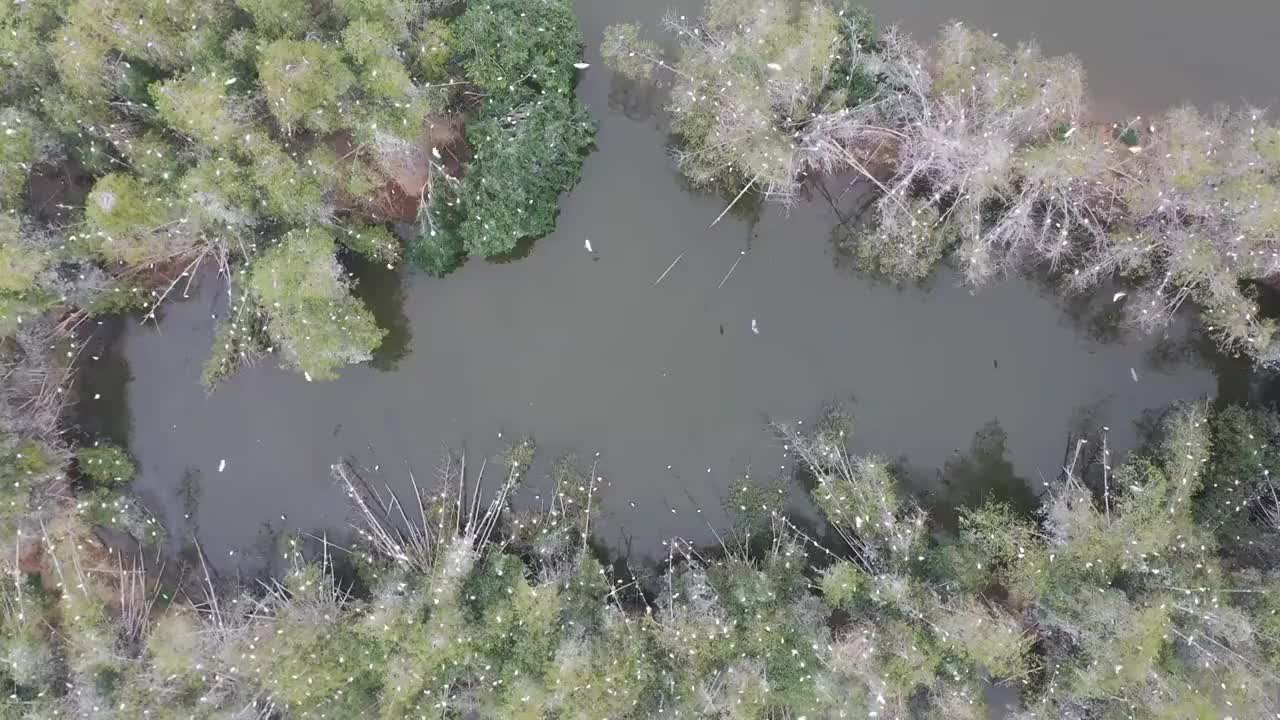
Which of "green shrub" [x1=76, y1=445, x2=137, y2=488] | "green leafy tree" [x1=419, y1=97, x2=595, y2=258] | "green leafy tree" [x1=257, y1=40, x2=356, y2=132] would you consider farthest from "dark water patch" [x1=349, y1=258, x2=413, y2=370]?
"green shrub" [x1=76, y1=445, x2=137, y2=488]

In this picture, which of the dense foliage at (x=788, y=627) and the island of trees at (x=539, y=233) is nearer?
the island of trees at (x=539, y=233)

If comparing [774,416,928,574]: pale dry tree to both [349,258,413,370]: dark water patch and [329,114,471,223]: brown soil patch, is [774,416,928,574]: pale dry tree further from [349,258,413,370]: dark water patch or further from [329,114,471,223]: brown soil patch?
[329,114,471,223]: brown soil patch

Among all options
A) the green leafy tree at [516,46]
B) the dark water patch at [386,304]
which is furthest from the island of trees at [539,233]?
the dark water patch at [386,304]

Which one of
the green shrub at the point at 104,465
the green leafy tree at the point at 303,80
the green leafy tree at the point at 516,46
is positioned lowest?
the green shrub at the point at 104,465

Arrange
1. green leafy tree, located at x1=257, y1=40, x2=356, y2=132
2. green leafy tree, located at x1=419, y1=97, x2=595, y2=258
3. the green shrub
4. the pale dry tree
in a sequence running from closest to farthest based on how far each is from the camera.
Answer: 1. green leafy tree, located at x1=257, y1=40, x2=356, y2=132
2. green leafy tree, located at x1=419, y1=97, x2=595, y2=258
3. the pale dry tree
4. the green shrub

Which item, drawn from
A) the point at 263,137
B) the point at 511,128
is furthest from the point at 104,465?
the point at 511,128

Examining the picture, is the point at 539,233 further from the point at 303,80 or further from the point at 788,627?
the point at 788,627

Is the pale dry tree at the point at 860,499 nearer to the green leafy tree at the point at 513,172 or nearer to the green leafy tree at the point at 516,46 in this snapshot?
the green leafy tree at the point at 513,172

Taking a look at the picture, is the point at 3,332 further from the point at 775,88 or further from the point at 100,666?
the point at 775,88
